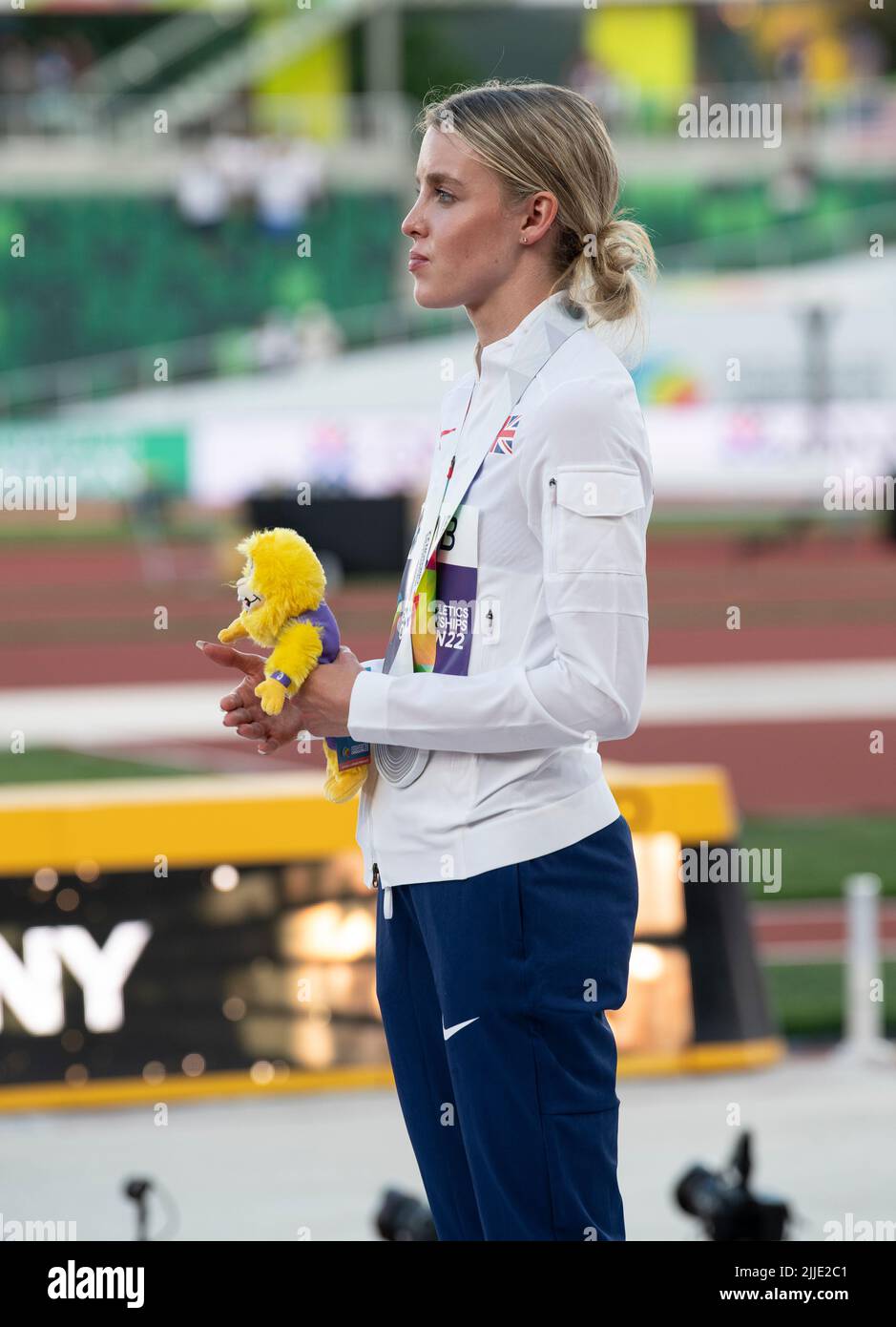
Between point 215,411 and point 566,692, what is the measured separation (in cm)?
2269

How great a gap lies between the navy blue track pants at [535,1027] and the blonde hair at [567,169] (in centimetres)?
68

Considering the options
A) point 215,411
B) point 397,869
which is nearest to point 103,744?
point 397,869

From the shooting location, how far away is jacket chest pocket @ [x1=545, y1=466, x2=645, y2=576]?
2.09 m

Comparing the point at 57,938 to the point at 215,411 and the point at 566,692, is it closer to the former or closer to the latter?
the point at 566,692

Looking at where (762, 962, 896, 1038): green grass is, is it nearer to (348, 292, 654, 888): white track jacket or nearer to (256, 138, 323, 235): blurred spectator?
(348, 292, 654, 888): white track jacket

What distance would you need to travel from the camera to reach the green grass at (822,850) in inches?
293

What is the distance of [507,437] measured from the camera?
2.19 metres

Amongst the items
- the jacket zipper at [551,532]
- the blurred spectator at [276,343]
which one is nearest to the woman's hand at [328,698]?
the jacket zipper at [551,532]

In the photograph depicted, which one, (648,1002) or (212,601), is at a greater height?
(212,601)

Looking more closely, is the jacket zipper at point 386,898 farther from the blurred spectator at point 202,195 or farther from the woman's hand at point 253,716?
the blurred spectator at point 202,195

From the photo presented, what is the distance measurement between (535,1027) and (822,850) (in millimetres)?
6462

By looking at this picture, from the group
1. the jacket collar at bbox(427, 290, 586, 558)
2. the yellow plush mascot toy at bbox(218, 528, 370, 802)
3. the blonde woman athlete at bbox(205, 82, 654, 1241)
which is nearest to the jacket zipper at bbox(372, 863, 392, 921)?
the blonde woman athlete at bbox(205, 82, 654, 1241)

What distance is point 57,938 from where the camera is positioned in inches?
183
